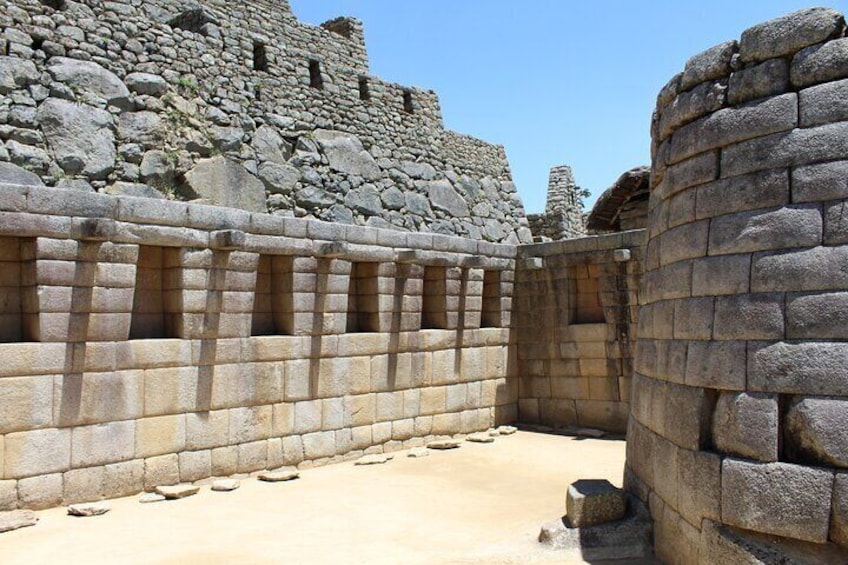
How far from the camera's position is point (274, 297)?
10.3m

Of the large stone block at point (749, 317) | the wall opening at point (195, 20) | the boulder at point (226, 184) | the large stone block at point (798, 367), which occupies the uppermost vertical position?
the wall opening at point (195, 20)

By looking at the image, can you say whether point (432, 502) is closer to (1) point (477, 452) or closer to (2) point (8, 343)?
(1) point (477, 452)

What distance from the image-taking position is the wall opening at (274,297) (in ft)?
33.2

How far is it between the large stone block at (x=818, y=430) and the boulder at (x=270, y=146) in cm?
1013

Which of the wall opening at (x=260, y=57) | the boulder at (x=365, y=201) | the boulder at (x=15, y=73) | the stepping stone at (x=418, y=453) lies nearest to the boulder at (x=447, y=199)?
the boulder at (x=365, y=201)

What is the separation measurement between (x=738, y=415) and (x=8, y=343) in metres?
6.90

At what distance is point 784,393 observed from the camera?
486 centimetres

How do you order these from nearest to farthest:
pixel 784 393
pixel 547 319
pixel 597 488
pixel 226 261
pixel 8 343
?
pixel 784 393 → pixel 597 488 → pixel 8 343 → pixel 226 261 → pixel 547 319

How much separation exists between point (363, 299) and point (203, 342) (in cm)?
293

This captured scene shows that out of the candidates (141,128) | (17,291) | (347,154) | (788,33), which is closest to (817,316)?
(788,33)

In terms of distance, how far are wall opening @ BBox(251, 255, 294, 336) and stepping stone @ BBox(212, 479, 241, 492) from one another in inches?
78.7

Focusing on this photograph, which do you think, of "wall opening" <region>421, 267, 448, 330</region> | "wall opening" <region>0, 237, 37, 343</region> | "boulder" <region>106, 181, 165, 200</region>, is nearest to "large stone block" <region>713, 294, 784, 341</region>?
"wall opening" <region>0, 237, 37, 343</region>

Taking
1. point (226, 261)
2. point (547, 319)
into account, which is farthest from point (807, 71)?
point (547, 319)

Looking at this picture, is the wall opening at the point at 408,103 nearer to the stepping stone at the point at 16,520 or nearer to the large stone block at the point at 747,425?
the stepping stone at the point at 16,520
